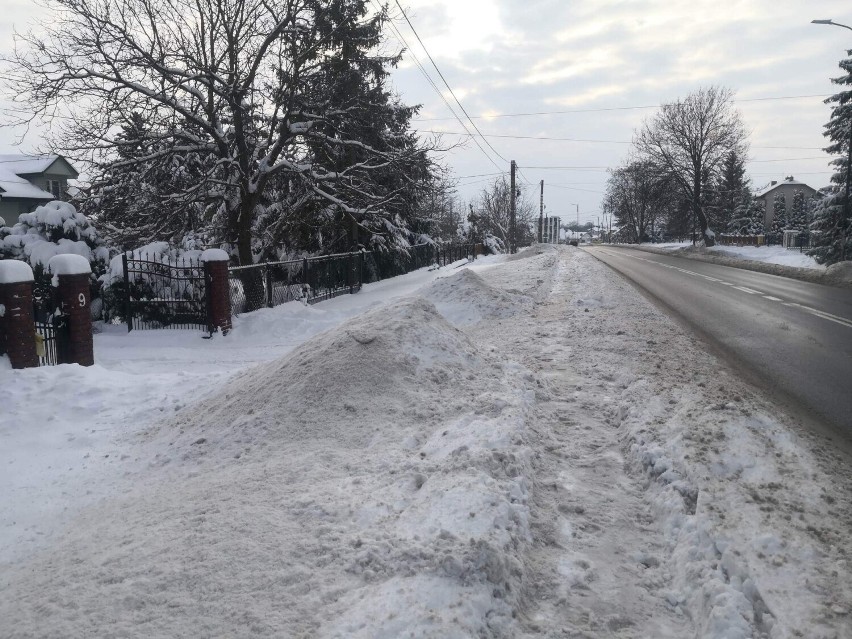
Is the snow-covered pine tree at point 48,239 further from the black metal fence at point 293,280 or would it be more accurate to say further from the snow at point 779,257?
the snow at point 779,257

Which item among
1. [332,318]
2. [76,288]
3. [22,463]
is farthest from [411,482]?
[332,318]

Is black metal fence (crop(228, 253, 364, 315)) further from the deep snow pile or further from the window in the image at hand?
the window

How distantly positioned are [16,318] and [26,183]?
40318mm

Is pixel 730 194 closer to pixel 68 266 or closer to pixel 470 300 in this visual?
pixel 470 300

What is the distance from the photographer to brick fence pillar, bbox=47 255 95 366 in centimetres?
931

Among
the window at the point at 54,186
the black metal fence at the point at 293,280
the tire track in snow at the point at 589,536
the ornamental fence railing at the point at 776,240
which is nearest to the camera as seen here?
the tire track in snow at the point at 589,536

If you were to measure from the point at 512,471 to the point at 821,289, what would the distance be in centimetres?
1732

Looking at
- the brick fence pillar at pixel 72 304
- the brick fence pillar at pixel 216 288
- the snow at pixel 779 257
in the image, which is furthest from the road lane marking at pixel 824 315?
the snow at pixel 779 257

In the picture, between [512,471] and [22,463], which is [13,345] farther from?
[512,471]

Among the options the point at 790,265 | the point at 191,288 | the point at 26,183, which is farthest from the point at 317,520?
the point at 26,183

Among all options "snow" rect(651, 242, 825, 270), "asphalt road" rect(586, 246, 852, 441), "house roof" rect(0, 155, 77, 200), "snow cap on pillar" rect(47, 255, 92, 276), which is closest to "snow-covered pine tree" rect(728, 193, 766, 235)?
"snow" rect(651, 242, 825, 270)

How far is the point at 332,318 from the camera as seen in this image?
45.9ft

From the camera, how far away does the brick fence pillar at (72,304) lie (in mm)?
9312

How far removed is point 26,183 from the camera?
1582 inches
